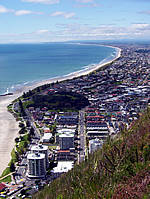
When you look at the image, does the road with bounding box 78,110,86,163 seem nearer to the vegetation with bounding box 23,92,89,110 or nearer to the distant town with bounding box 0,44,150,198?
the distant town with bounding box 0,44,150,198

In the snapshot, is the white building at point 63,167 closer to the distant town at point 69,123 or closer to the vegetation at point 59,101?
Answer: the distant town at point 69,123

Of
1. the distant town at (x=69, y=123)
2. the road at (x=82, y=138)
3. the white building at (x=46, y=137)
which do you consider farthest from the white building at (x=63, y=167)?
the white building at (x=46, y=137)

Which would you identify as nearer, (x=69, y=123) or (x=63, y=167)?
(x=63, y=167)

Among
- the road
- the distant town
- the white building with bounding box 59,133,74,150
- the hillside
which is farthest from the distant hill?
the hillside

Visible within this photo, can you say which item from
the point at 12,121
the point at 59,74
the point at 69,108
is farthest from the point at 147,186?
the point at 59,74

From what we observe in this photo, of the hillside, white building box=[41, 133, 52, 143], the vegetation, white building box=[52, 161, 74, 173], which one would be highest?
the hillside

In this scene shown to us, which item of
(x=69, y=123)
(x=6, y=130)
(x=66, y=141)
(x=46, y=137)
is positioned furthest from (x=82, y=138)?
(x=6, y=130)

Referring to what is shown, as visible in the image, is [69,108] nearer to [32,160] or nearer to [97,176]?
[32,160]

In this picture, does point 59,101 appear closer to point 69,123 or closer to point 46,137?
point 69,123
